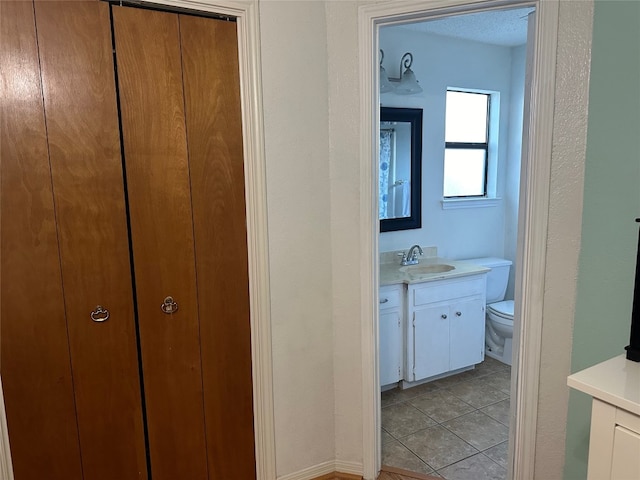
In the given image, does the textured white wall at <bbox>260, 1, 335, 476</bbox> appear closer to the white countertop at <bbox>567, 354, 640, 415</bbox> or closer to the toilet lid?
the white countertop at <bbox>567, 354, 640, 415</bbox>

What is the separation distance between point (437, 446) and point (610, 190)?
5.38 ft

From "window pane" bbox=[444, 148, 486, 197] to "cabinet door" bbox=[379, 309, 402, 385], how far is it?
121 centimetres

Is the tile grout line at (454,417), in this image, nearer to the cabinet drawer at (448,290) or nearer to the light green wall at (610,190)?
the cabinet drawer at (448,290)

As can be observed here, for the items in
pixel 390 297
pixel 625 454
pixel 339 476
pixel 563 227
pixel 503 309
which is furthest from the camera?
pixel 503 309

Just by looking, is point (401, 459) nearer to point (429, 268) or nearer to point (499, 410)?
point (499, 410)

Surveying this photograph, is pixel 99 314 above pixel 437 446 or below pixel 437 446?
above

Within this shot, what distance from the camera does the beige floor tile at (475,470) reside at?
2186 millimetres

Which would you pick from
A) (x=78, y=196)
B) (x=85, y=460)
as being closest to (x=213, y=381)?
(x=85, y=460)

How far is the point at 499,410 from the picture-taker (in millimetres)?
2811

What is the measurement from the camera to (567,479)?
172 centimetres

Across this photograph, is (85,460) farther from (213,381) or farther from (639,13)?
(639,13)

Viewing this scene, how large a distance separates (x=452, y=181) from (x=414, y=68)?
94 cm

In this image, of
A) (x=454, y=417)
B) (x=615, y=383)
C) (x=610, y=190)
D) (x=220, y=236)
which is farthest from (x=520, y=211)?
(x=454, y=417)

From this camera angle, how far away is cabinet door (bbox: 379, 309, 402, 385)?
112 inches
